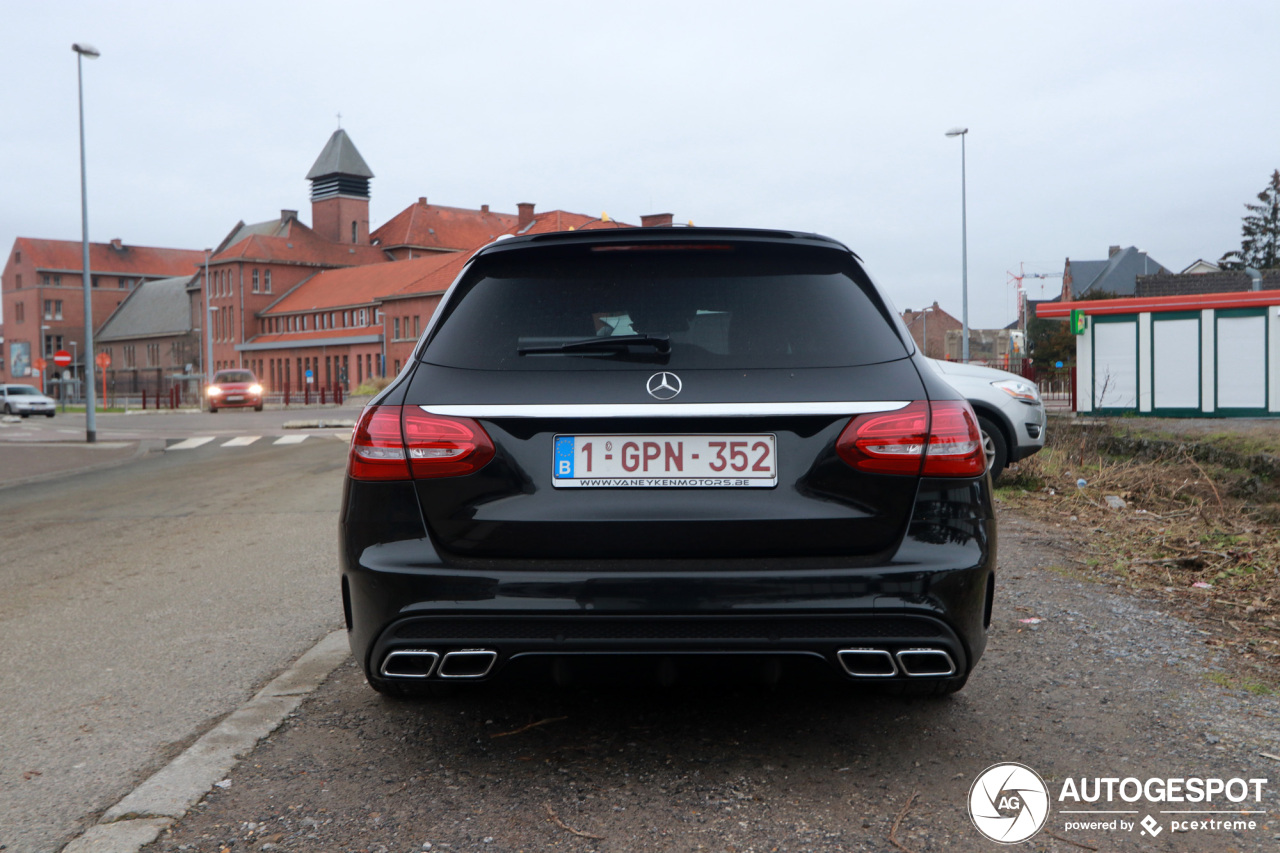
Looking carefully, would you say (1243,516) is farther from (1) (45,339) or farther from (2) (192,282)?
(1) (45,339)

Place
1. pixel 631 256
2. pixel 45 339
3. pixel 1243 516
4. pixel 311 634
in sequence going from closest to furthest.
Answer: pixel 631 256 < pixel 311 634 < pixel 1243 516 < pixel 45 339

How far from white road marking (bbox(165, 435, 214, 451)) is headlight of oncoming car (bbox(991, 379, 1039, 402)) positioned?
16.4 m

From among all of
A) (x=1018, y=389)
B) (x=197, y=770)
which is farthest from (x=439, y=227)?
(x=197, y=770)

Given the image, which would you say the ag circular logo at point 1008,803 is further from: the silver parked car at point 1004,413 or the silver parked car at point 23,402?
the silver parked car at point 23,402

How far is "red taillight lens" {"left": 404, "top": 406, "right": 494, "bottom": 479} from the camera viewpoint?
3.06 m

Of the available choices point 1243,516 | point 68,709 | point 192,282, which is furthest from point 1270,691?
point 192,282

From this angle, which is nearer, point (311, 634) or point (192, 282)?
point (311, 634)

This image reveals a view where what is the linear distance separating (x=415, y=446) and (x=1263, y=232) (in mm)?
95033

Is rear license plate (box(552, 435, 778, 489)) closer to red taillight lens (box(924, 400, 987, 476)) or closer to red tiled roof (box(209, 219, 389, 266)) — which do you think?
red taillight lens (box(924, 400, 987, 476))

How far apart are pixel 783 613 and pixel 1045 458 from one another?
31.1 feet

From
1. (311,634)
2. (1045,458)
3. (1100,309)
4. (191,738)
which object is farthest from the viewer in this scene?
(1100,309)

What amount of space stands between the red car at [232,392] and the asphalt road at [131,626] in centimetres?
3338

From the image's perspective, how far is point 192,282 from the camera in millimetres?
113250

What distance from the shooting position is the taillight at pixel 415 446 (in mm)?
3064
